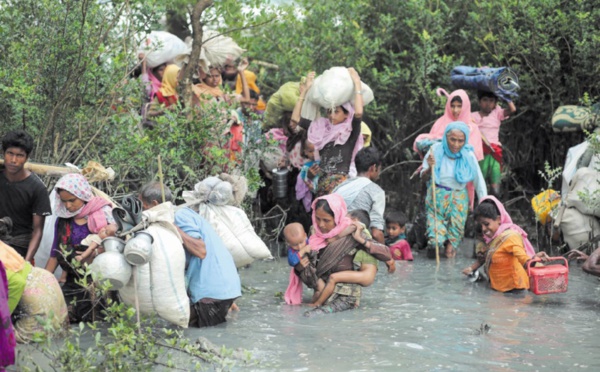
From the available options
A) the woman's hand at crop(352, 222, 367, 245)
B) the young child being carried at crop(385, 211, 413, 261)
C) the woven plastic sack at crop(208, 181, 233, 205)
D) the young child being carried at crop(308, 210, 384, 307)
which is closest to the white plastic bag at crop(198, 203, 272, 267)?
the woven plastic sack at crop(208, 181, 233, 205)

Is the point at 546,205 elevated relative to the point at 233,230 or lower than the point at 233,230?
elevated

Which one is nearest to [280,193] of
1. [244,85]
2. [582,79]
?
[244,85]

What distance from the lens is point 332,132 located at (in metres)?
10.3

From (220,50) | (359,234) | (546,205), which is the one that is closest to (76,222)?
(359,234)

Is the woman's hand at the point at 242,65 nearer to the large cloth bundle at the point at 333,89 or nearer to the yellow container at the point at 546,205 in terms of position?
the large cloth bundle at the point at 333,89

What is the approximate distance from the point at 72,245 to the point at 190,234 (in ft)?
2.94

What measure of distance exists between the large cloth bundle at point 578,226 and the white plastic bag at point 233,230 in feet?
13.3

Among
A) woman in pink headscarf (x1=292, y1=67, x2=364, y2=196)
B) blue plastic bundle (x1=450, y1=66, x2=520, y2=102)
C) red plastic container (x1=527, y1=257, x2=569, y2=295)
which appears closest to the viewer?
red plastic container (x1=527, y1=257, x2=569, y2=295)

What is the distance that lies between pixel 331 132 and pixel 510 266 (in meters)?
2.35

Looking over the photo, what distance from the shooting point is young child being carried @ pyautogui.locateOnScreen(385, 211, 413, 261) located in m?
10.9

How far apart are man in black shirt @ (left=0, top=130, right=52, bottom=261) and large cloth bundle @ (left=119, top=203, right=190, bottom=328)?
115 centimetres

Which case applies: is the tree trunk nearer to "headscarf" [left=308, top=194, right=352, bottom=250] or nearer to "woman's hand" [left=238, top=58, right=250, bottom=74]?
"woman's hand" [left=238, top=58, right=250, bottom=74]

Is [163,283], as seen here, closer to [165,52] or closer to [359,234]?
[359,234]

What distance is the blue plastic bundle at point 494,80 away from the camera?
11719 millimetres
